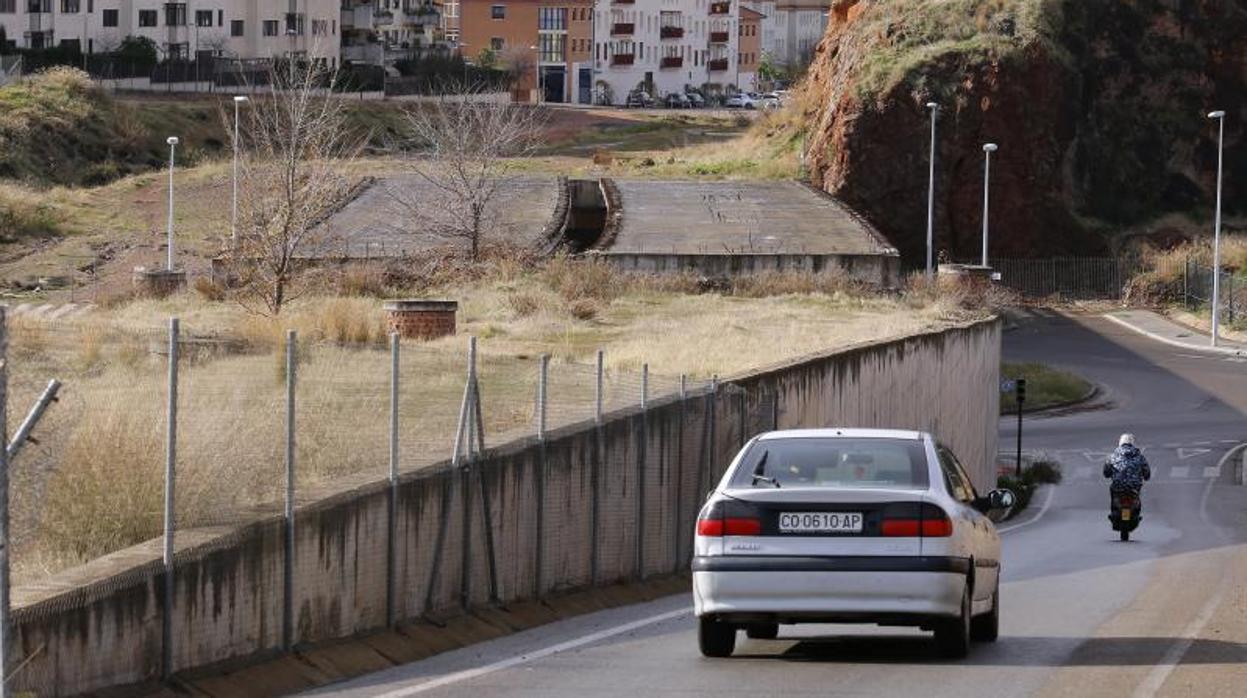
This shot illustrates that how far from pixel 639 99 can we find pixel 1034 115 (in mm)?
66729

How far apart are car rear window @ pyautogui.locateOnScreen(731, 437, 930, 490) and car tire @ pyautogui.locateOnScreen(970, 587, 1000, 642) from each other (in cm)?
149

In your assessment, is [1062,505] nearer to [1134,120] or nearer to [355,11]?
[1134,120]

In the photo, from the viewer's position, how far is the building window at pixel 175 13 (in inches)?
4882

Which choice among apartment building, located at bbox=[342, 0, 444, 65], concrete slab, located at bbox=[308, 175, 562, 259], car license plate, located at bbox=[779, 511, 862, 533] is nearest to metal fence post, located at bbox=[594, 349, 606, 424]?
car license plate, located at bbox=[779, 511, 862, 533]

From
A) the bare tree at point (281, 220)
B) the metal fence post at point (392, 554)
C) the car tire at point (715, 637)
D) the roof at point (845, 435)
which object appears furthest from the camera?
the bare tree at point (281, 220)

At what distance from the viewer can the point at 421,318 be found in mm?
40625

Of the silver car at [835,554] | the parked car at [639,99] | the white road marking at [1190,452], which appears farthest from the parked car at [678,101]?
the silver car at [835,554]

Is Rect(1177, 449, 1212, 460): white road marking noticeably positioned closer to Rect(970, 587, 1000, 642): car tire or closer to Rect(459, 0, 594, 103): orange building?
Rect(970, 587, 1000, 642): car tire

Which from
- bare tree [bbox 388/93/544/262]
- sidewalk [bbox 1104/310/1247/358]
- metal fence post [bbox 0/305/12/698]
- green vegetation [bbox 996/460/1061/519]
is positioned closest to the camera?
metal fence post [bbox 0/305/12/698]

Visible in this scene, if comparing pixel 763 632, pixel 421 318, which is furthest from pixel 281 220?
pixel 763 632

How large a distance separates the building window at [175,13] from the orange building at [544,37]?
3670 cm

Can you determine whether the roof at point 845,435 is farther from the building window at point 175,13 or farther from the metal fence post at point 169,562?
the building window at point 175,13

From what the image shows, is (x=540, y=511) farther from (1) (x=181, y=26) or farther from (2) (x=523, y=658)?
(1) (x=181, y=26)

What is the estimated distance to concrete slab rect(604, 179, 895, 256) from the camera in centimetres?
7050
